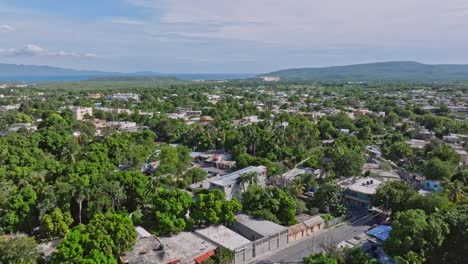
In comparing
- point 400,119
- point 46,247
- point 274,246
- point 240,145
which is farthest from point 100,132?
point 400,119

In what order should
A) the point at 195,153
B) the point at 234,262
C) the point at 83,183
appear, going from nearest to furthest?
1. the point at 234,262
2. the point at 83,183
3. the point at 195,153

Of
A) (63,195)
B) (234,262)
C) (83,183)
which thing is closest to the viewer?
(234,262)

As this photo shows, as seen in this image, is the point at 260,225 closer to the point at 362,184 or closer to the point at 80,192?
the point at 80,192

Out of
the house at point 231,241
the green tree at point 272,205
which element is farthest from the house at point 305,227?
the house at point 231,241

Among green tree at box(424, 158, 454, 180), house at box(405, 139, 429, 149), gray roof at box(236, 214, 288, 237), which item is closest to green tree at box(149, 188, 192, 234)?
gray roof at box(236, 214, 288, 237)

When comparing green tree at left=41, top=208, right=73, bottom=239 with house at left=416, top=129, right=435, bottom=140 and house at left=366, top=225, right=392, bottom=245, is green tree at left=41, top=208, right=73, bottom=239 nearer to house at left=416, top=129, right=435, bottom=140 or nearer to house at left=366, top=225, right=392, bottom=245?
house at left=366, top=225, right=392, bottom=245

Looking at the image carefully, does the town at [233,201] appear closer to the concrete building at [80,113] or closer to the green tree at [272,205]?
the green tree at [272,205]

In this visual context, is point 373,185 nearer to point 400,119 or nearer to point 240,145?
point 240,145

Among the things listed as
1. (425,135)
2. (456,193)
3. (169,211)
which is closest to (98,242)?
(169,211)
